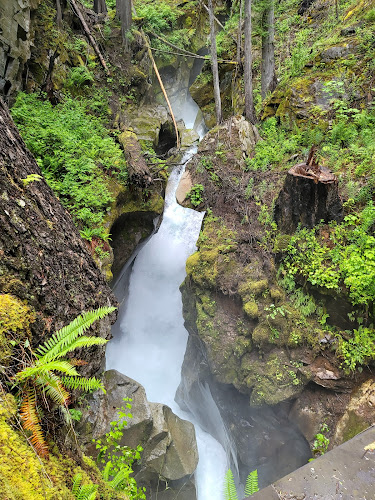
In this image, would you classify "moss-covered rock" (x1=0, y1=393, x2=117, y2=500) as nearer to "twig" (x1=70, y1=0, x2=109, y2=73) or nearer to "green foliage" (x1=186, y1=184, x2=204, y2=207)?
Answer: "green foliage" (x1=186, y1=184, x2=204, y2=207)

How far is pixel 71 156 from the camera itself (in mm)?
6176

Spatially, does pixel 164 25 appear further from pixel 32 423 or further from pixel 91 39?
pixel 32 423

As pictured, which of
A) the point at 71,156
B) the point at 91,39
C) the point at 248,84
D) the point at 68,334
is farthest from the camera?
the point at 91,39

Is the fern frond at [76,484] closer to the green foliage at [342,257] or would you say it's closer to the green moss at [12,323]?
the green moss at [12,323]

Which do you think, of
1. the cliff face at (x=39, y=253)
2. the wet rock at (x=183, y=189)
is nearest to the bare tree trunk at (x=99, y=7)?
the wet rock at (x=183, y=189)

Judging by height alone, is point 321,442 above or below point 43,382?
below

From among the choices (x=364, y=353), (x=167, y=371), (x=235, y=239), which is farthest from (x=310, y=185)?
(x=167, y=371)

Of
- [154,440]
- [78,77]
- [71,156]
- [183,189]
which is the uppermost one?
[78,77]

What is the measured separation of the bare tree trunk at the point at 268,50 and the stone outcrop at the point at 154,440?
422 inches

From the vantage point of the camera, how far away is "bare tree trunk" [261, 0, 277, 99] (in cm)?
941

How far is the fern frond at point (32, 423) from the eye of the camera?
1.45m

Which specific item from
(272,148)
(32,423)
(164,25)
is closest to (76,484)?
(32,423)

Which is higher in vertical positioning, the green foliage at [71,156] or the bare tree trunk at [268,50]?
the bare tree trunk at [268,50]

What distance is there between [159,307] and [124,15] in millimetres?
11507
